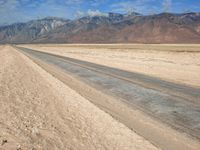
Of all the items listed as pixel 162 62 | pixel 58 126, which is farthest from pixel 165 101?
pixel 162 62

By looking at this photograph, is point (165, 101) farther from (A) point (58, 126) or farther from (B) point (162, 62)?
(B) point (162, 62)

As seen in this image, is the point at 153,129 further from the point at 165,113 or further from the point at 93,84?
the point at 93,84

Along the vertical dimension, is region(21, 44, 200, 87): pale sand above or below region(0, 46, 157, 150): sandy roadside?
below

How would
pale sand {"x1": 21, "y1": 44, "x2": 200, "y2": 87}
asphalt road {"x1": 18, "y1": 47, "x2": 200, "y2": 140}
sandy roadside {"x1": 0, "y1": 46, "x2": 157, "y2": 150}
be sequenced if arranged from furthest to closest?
pale sand {"x1": 21, "y1": 44, "x2": 200, "y2": 87} → asphalt road {"x1": 18, "y1": 47, "x2": 200, "y2": 140} → sandy roadside {"x1": 0, "y1": 46, "x2": 157, "y2": 150}

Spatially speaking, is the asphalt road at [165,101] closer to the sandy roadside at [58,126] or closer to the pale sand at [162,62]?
the sandy roadside at [58,126]

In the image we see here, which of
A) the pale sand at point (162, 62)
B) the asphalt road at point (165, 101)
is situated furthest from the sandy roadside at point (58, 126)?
the pale sand at point (162, 62)

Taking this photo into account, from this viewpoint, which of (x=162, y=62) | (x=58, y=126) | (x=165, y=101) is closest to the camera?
(x=58, y=126)

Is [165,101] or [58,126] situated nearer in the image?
[58,126]

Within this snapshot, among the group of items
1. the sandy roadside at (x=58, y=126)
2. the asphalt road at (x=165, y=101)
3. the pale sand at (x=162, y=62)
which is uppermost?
the sandy roadside at (x=58, y=126)

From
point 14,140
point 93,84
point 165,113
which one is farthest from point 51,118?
point 93,84

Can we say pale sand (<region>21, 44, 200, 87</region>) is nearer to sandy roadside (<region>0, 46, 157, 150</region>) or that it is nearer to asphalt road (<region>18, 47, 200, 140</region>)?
asphalt road (<region>18, 47, 200, 140</region>)

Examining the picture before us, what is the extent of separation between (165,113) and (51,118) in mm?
3866

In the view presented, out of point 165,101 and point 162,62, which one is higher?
point 165,101

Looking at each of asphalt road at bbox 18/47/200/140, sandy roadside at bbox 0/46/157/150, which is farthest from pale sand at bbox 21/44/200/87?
sandy roadside at bbox 0/46/157/150
